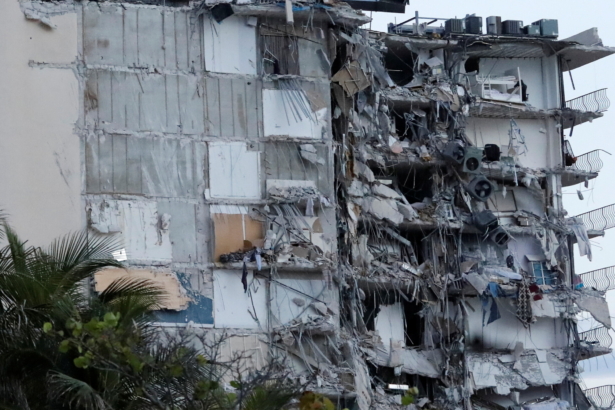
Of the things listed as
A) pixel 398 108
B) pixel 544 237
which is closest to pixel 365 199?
pixel 398 108

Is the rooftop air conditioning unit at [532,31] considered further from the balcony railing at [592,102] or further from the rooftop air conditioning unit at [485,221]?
the rooftop air conditioning unit at [485,221]

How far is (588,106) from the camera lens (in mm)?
48781

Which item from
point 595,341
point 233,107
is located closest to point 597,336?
point 595,341

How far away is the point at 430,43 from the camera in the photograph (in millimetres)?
46000

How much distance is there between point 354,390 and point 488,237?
9587 mm

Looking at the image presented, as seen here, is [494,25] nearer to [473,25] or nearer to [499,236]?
[473,25]

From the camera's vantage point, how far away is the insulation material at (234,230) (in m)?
38.1

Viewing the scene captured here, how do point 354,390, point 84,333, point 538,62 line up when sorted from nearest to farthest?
point 84,333, point 354,390, point 538,62

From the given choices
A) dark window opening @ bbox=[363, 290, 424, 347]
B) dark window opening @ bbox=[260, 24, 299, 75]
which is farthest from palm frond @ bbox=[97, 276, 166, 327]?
dark window opening @ bbox=[363, 290, 424, 347]

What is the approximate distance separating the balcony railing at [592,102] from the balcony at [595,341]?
7089mm

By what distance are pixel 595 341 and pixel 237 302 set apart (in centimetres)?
1329

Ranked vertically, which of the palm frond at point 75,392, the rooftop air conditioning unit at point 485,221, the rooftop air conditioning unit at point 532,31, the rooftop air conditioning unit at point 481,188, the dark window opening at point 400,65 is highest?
the rooftop air conditioning unit at point 532,31

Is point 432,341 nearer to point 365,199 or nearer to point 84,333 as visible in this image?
point 365,199

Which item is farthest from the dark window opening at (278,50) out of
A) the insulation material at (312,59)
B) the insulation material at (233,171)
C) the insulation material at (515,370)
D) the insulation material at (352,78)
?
the insulation material at (515,370)
